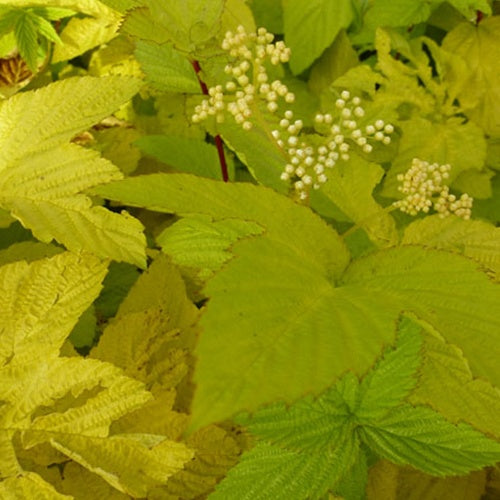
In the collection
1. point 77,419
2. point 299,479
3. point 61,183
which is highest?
point 61,183

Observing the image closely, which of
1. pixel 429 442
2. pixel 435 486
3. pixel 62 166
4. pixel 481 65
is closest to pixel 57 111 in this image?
pixel 62 166

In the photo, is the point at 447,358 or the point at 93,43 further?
the point at 93,43

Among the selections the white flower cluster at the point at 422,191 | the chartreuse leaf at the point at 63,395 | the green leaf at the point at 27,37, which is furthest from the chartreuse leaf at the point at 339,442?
the green leaf at the point at 27,37

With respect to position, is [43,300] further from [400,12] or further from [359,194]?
[400,12]

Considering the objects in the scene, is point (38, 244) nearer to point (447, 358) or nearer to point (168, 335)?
point (168, 335)

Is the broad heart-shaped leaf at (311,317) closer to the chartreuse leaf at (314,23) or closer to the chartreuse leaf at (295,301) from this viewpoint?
the chartreuse leaf at (295,301)

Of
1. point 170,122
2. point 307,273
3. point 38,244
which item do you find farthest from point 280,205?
point 170,122

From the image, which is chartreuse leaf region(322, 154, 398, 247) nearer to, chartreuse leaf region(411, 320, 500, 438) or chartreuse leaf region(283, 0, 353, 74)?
chartreuse leaf region(411, 320, 500, 438)
